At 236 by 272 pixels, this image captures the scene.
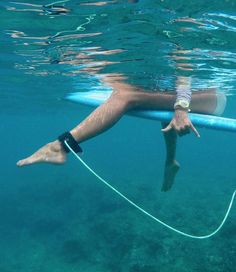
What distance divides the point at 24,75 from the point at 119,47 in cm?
954

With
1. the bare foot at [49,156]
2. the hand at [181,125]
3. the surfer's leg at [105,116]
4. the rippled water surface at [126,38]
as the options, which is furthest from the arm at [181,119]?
the rippled water surface at [126,38]

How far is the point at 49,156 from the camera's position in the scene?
19.2 ft

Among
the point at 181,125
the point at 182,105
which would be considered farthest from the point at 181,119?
the point at 182,105

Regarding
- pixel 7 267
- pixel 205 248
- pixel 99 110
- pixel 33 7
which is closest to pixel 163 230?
pixel 205 248

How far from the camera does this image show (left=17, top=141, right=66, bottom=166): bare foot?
5.80 meters

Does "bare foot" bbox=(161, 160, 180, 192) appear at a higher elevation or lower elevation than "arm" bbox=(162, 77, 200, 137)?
lower

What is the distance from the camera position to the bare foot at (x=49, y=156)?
5.80m

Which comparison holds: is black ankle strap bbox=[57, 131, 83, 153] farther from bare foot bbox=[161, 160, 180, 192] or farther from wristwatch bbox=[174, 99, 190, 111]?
bare foot bbox=[161, 160, 180, 192]

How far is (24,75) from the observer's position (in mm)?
18750

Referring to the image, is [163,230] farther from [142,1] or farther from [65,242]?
[142,1]

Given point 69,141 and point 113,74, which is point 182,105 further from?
point 113,74

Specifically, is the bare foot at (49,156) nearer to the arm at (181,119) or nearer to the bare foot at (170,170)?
the arm at (181,119)

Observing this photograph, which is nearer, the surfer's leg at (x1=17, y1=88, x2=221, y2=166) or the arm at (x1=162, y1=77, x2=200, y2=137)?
the surfer's leg at (x1=17, y1=88, x2=221, y2=166)

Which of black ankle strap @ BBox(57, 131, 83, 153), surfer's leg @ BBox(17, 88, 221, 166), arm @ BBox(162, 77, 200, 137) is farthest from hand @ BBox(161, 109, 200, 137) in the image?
black ankle strap @ BBox(57, 131, 83, 153)
